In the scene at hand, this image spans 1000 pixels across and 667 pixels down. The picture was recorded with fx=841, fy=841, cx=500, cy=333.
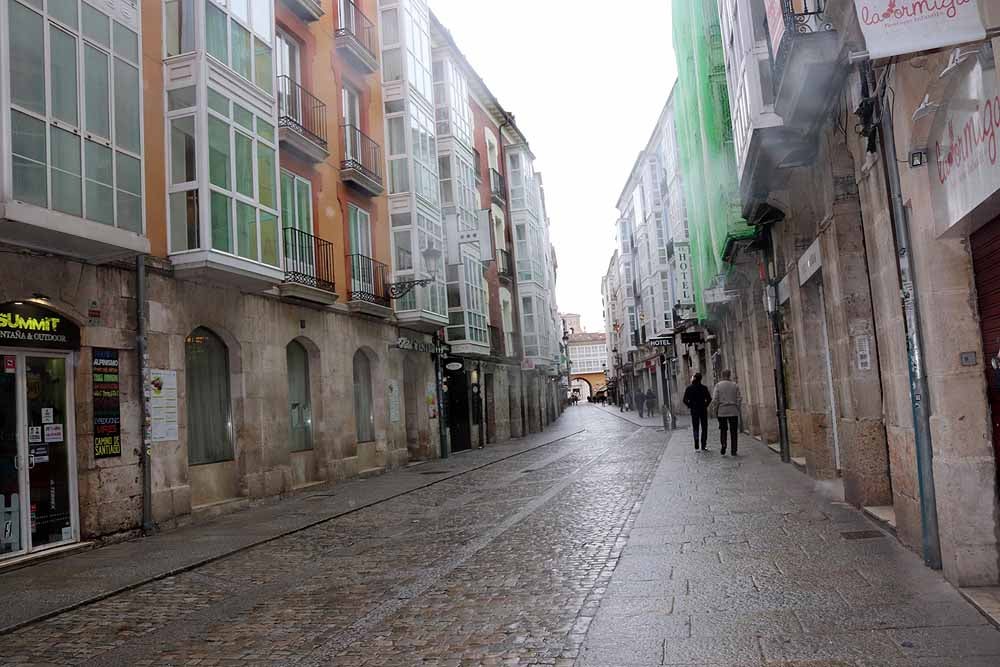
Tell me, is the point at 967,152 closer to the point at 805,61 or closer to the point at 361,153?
the point at 805,61

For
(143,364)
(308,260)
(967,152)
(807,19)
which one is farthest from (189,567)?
(308,260)

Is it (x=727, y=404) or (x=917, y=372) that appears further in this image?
(x=727, y=404)

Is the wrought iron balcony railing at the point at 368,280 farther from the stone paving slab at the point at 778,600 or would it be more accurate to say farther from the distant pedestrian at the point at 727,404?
the stone paving slab at the point at 778,600

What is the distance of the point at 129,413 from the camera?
38.7 ft

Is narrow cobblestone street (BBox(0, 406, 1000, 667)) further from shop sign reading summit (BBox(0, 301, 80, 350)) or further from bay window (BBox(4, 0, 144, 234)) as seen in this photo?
bay window (BBox(4, 0, 144, 234))

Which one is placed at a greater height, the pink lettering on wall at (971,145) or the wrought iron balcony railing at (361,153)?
the wrought iron balcony railing at (361,153)

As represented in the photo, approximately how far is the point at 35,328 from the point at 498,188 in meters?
29.0

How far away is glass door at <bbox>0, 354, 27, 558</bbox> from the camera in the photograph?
9.95m

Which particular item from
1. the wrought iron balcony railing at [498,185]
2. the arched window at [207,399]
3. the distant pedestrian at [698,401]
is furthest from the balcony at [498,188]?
the arched window at [207,399]

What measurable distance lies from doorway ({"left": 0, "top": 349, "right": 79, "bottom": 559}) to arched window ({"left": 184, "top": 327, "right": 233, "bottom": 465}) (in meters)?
2.76

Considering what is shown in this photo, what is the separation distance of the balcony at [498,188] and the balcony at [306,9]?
61.4 feet

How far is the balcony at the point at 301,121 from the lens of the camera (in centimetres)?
1644

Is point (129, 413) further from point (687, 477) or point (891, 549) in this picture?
point (891, 549)

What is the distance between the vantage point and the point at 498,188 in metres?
38.2
